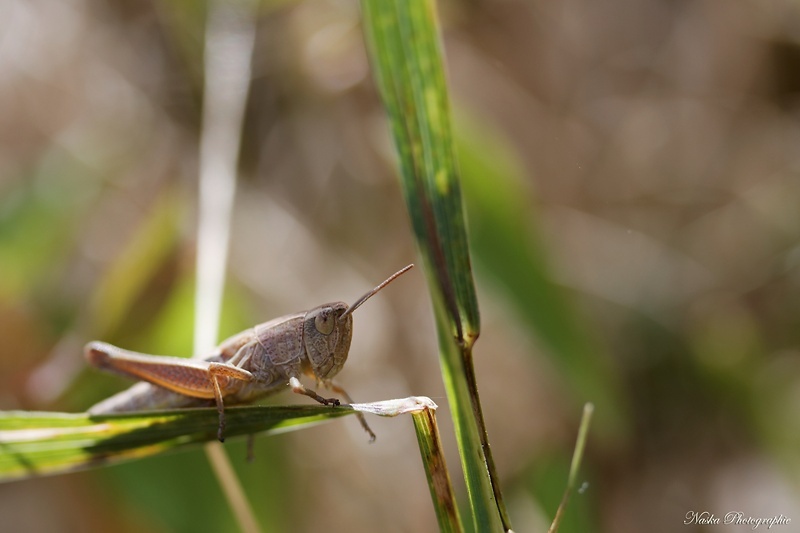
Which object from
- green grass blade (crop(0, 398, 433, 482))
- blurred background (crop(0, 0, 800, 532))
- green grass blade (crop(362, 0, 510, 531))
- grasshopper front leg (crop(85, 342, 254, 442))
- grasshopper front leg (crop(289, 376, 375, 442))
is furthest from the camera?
blurred background (crop(0, 0, 800, 532))

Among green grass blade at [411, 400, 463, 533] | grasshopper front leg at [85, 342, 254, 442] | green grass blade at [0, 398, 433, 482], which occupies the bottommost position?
green grass blade at [411, 400, 463, 533]

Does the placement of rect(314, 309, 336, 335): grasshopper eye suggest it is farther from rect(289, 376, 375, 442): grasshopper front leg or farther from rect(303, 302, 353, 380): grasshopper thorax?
rect(289, 376, 375, 442): grasshopper front leg

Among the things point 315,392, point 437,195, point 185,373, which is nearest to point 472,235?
point 315,392

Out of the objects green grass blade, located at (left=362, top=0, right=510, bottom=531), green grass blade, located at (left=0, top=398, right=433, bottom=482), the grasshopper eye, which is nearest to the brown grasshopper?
the grasshopper eye

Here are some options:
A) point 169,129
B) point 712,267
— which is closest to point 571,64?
point 712,267

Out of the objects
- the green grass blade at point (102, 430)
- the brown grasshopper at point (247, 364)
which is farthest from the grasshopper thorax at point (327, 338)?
the green grass blade at point (102, 430)

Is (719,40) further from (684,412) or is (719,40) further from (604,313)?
(684,412)
